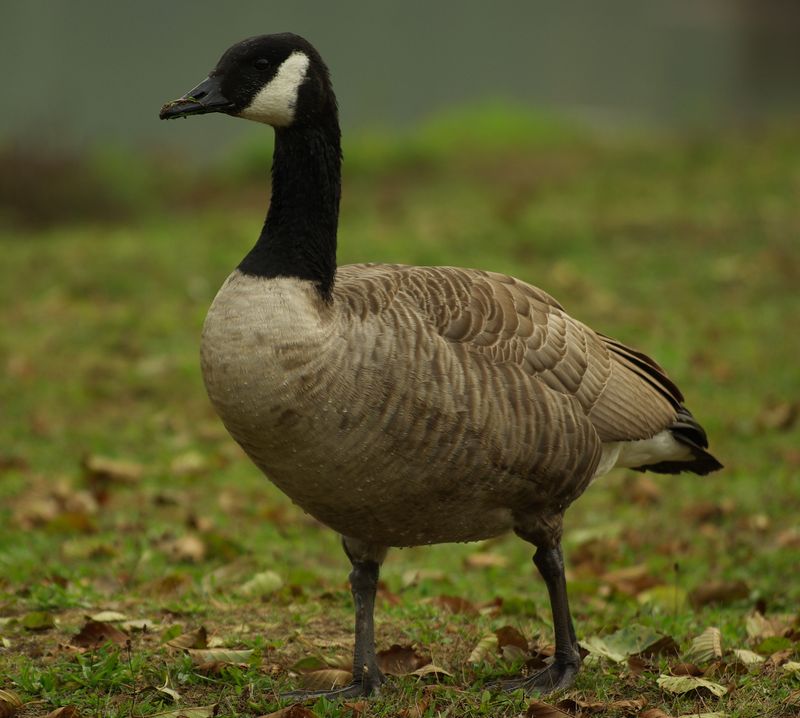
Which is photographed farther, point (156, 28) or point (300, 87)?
point (156, 28)

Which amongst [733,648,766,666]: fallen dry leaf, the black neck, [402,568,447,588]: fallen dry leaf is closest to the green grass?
[402,568,447,588]: fallen dry leaf

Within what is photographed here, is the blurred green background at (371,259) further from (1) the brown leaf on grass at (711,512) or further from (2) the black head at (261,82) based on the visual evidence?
(2) the black head at (261,82)

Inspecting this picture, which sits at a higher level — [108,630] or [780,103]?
[780,103]

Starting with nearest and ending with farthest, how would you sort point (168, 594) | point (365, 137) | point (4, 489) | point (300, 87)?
point (300, 87)
point (168, 594)
point (4, 489)
point (365, 137)

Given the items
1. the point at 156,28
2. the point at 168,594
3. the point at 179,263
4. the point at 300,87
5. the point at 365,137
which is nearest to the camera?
the point at 300,87

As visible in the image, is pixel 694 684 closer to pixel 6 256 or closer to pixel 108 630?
pixel 108 630

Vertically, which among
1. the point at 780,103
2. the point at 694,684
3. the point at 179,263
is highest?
the point at 780,103

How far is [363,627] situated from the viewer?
4.45 metres

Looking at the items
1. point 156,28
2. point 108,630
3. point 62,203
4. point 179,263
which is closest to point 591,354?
point 108,630

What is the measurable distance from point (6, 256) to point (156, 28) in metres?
18.0

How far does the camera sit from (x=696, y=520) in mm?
6984

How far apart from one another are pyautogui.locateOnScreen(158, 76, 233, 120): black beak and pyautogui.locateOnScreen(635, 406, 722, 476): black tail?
224 cm

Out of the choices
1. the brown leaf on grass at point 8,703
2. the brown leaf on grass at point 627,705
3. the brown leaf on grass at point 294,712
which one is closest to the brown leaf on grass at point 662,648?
the brown leaf on grass at point 627,705

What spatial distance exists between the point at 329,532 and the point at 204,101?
3414 millimetres
